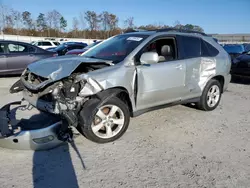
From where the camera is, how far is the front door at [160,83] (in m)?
4.14

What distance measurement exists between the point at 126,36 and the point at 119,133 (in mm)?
2022

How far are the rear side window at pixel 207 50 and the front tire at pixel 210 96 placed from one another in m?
0.58

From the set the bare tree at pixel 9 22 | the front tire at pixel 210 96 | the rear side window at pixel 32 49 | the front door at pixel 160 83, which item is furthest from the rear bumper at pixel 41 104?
the bare tree at pixel 9 22

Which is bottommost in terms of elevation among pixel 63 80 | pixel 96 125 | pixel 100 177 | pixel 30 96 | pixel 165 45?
pixel 100 177

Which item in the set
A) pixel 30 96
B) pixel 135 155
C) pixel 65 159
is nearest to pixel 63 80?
pixel 30 96

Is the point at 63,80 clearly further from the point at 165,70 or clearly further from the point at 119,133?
the point at 165,70

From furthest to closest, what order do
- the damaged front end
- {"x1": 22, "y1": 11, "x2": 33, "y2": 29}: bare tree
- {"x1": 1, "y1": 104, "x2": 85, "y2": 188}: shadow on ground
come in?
{"x1": 22, "y1": 11, "x2": 33, "y2": 29}: bare tree, the damaged front end, {"x1": 1, "y1": 104, "x2": 85, "y2": 188}: shadow on ground

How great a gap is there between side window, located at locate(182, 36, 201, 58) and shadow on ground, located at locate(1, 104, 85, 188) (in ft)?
9.35

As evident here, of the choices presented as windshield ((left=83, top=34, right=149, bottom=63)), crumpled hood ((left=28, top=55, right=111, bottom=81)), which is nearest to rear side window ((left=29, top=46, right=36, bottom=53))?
windshield ((left=83, top=34, right=149, bottom=63))

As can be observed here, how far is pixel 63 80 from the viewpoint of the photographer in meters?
3.73

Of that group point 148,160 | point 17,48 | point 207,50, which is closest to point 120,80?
point 148,160

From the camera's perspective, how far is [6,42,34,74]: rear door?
920cm

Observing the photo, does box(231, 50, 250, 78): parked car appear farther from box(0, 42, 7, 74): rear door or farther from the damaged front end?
box(0, 42, 7, 74): rear door

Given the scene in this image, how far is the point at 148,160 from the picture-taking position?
334 cm
